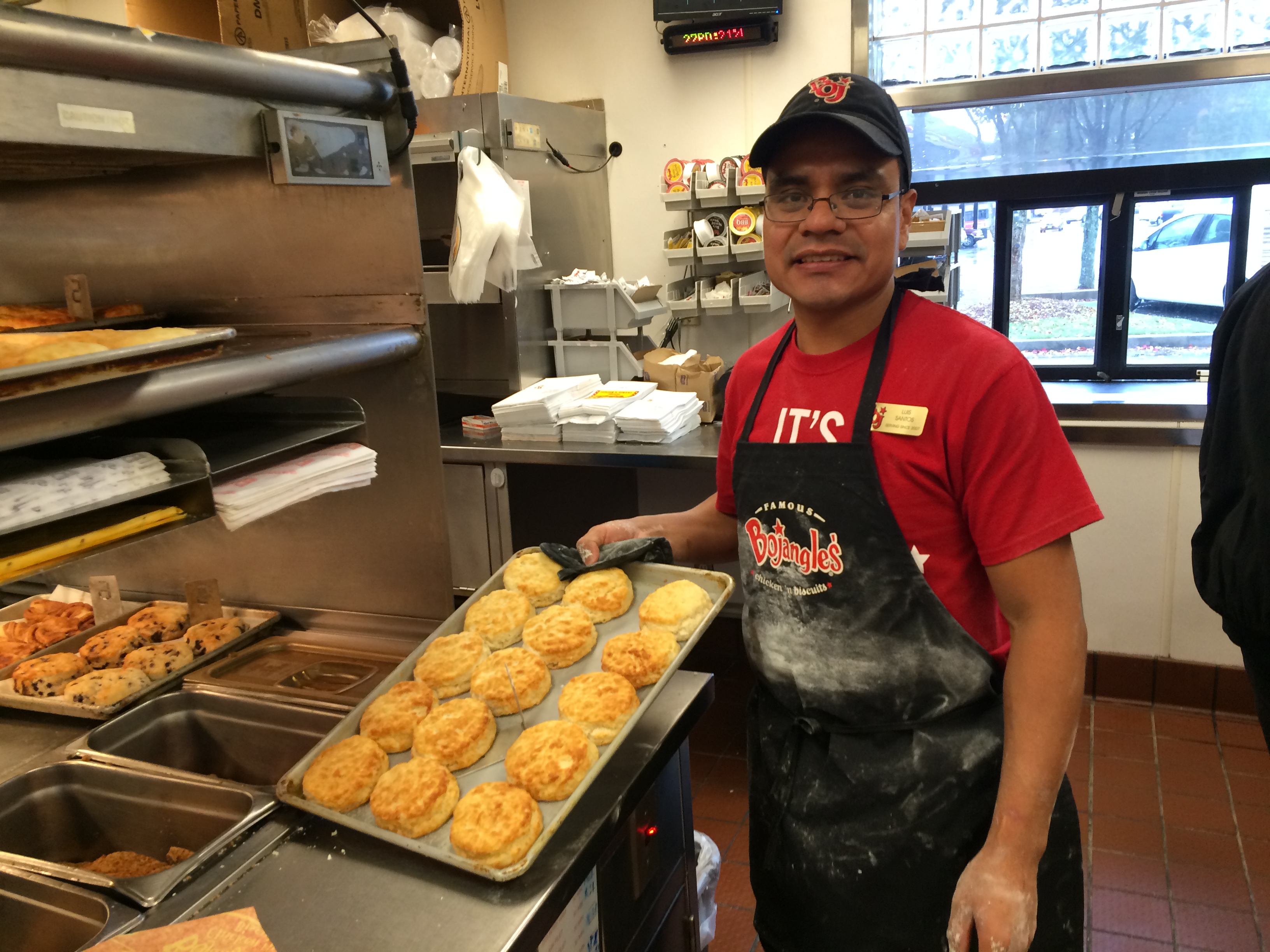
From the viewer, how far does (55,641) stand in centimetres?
181

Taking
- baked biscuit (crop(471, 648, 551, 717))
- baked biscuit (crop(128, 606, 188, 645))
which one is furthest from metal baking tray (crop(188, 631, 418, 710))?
baked biscuit (crop(471, 648, 551, 717))

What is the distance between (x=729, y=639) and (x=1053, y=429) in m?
2.77

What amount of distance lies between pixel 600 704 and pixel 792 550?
1.24 ft

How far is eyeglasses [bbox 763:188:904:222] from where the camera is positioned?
1.29 m

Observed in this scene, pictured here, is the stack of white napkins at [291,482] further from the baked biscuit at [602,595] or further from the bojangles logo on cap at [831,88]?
the bojangles logo on cap at [831,88]

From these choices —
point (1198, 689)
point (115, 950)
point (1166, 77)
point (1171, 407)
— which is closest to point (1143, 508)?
point (1171, 407)

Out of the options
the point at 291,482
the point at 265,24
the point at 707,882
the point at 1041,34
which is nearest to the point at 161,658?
the point at 291,482

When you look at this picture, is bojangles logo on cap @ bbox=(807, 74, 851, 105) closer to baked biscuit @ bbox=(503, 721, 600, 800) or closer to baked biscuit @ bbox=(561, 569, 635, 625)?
baked biscuit @ bbox=(561, 569, 635, 625)

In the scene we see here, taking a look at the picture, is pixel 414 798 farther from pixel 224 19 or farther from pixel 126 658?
pixel 224 19

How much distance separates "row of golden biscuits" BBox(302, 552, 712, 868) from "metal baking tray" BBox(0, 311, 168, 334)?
2.61 feet

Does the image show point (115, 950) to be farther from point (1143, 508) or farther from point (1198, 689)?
point (1198, 689)

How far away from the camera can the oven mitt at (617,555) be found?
5.32 feet

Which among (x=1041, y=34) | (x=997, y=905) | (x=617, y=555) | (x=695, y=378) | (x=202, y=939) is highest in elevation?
(x=1041, y=34)

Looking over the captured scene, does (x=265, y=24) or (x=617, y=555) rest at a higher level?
(x=265, y=24)
